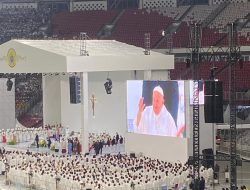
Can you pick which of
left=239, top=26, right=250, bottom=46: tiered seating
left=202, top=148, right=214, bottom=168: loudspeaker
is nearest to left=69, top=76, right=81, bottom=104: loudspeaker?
left=202, top=148, right=214, bottom=168: loudspeaker

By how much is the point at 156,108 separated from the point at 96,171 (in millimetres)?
5652

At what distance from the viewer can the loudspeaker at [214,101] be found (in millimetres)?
24516

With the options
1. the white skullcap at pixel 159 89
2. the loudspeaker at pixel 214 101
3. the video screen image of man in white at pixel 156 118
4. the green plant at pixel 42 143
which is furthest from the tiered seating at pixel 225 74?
the loudspeaker at pixel 214 101

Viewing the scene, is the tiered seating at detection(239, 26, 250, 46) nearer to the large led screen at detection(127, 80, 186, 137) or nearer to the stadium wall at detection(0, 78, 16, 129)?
the large led screen at detection(127, 80, 186, 137)

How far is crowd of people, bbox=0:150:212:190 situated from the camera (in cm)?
2461

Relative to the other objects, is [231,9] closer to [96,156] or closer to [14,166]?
[96,156]

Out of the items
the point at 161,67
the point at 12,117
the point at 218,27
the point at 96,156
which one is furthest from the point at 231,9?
the point at 96,156

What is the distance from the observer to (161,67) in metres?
35.9

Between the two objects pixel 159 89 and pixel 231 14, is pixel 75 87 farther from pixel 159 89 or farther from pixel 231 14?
pixel 231 14

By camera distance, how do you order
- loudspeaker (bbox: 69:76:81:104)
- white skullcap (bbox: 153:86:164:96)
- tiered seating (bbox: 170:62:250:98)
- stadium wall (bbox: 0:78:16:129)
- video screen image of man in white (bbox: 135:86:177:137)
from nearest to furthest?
video screen image of man in white (bbox: 135:86:177:137) < white skullcap (bbox: 153:86:164:96) < loudspeaker (bbox: 69:76:81:104) < tiered seating (bbox: 170:62:250:98) < stadium wall (bbox: 0:78:16:129)

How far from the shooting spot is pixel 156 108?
31.2m

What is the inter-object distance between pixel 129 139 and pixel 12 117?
44.4ft

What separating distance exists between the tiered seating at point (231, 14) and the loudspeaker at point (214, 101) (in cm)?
2325

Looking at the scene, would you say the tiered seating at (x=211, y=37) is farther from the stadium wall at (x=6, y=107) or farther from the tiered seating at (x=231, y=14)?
the stadium wall at (x=6, y=107)
